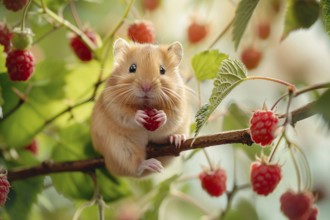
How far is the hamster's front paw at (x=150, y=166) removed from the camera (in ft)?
5.38

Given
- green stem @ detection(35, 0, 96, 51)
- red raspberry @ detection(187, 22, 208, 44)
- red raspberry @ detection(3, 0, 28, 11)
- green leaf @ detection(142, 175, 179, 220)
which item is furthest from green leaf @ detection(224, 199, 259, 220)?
red raspberry @ detection(3, 0, 28, 11)

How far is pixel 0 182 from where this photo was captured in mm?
1326

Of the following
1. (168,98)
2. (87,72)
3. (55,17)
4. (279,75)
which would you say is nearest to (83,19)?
(87,72)

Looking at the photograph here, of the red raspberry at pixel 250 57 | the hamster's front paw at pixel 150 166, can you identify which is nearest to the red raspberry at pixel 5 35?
the hamster's front paw at pixel 150 166

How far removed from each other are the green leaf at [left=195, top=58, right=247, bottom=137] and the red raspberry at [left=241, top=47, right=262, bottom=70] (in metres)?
0.76

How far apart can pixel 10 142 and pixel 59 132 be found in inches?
6.1

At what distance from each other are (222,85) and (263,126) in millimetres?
117

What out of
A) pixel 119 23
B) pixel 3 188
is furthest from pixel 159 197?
pixel 3 188

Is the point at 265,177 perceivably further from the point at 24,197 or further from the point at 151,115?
the point at 24,197

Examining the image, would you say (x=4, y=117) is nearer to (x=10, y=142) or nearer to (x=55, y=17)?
(x=10, y=142)

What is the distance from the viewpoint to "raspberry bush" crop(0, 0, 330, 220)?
53.8 inches

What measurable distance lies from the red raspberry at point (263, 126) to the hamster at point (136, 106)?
337 millimetres

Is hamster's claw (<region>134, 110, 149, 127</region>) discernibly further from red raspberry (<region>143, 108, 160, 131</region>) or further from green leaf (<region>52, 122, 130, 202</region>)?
green leaf (<region>52, 122, 130, 202</region>)

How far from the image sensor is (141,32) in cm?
174
